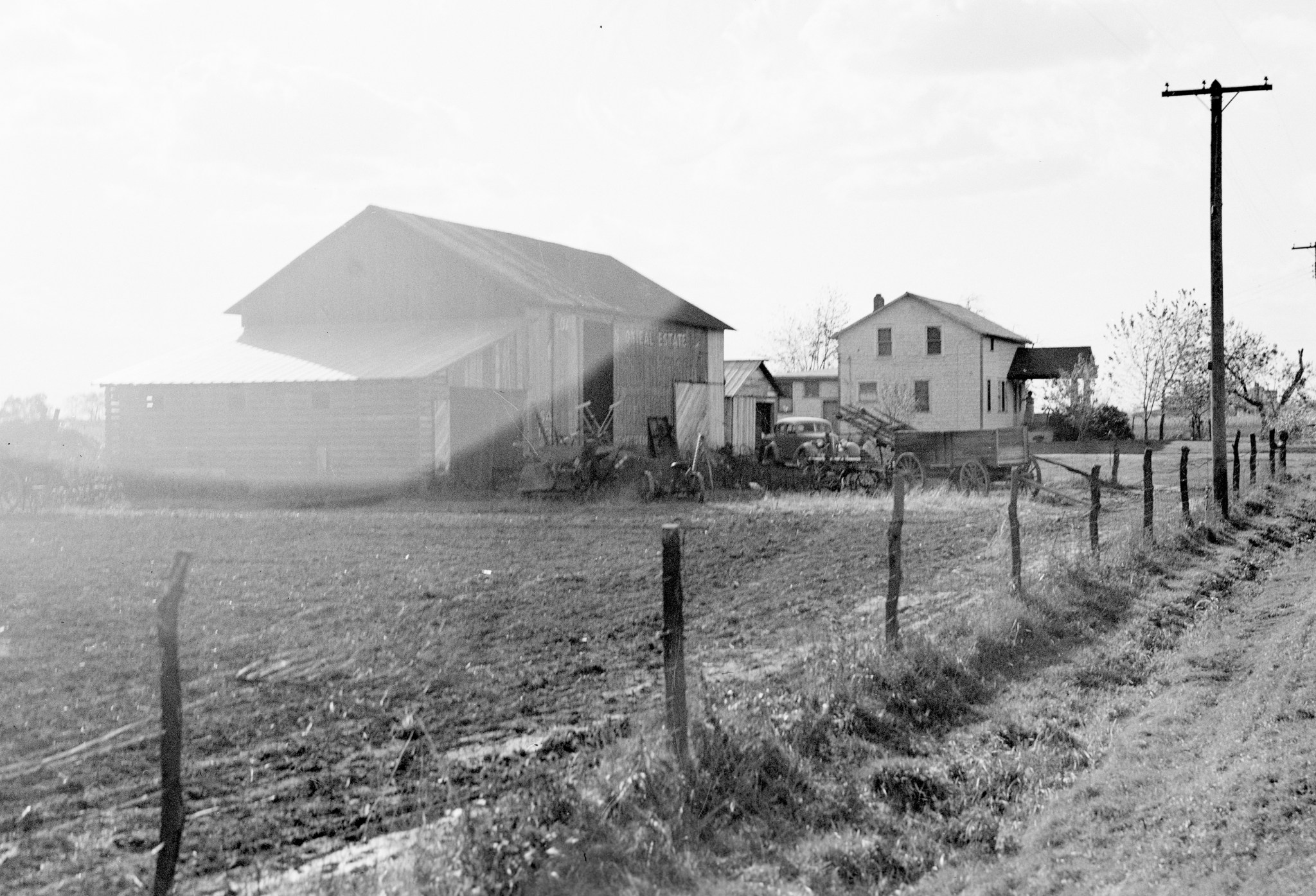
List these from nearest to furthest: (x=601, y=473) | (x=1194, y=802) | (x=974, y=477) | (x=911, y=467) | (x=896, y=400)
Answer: (x=1194, y=802) → (x=974, y=477) → (x=601, y=473) → (x=911, y=467) → (x=896, y=400)

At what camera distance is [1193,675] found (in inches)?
387

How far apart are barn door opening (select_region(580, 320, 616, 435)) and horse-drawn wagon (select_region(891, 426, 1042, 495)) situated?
9659mm

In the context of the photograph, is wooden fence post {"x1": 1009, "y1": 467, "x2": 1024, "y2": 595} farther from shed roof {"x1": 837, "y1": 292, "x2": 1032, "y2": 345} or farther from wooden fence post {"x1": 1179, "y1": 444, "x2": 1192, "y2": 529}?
shed roof {"x1": 837, "y1": 292, "x2": 1032, "y2": 345}

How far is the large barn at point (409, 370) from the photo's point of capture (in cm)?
3055

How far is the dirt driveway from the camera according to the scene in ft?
18.8

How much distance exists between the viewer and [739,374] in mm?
46875

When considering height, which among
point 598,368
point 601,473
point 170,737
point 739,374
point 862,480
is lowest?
point 170,737

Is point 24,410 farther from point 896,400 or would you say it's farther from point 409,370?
point 896,400

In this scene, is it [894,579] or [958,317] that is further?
[958,317]

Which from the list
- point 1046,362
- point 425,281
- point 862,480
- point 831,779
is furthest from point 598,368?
point 1046,362

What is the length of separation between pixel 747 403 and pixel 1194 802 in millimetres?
38911

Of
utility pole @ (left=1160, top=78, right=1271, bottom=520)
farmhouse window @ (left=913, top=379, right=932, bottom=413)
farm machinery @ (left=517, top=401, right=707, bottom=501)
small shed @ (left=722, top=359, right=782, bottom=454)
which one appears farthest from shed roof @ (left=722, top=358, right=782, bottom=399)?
utility pole @ (left=1160, top=78, right=1271, bottom=520)

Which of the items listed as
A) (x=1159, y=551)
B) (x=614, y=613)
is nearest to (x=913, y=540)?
(x=1159, y=551)

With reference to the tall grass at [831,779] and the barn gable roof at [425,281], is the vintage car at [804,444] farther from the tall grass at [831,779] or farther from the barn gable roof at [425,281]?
the tall grass at [831,779]
